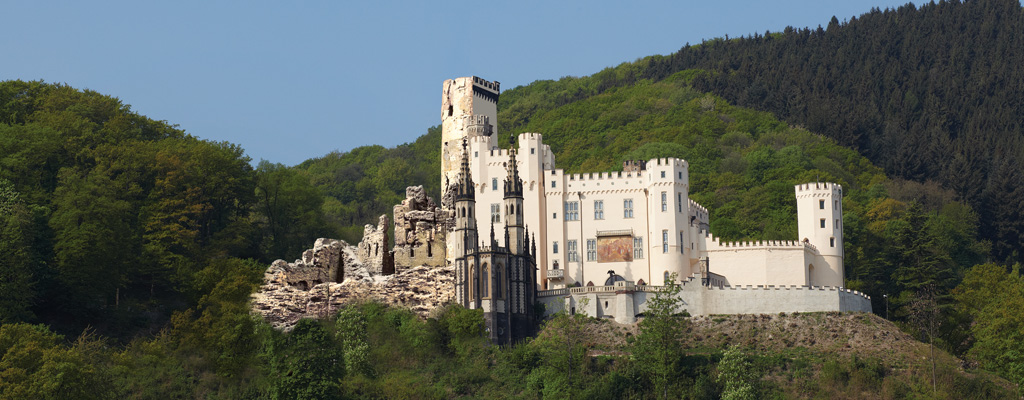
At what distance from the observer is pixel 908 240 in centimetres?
9031

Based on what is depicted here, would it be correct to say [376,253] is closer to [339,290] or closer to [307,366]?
[339,290]

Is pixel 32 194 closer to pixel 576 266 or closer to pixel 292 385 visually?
pixel 292 385

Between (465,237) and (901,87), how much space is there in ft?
297

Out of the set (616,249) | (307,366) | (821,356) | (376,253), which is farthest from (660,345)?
(376,253)

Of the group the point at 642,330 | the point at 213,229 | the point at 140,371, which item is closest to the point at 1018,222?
the point at 642,330

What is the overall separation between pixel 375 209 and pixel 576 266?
53.8 meters

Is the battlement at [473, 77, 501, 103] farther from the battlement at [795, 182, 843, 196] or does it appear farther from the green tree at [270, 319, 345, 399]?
the green tree at [270, 319, 345, 399]

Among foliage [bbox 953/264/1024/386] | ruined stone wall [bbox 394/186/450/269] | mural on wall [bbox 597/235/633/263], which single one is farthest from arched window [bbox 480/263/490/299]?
foliage [bbox 953/264/1024/386]

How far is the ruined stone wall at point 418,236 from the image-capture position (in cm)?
8431

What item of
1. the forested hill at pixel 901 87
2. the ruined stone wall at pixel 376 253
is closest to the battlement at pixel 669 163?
the ruined stone wall at pixel 376 253

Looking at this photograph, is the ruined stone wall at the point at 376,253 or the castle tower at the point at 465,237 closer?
the castle tower at the point at 465,237

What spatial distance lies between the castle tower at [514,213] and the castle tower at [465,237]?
1883mm

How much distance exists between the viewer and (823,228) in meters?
88.2

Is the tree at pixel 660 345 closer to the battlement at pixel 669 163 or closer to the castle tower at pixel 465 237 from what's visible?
the castle tower at pixel 465 237
